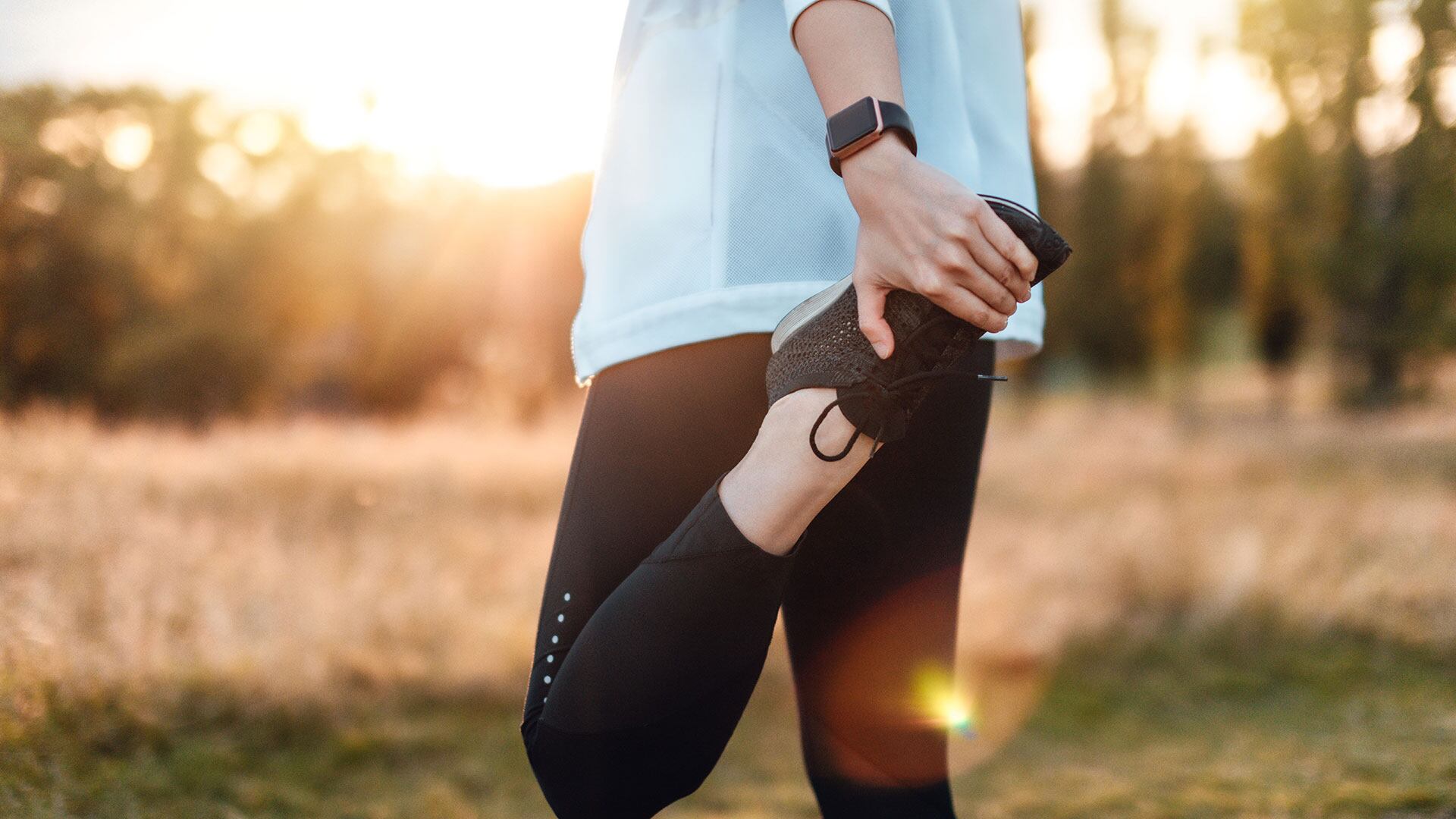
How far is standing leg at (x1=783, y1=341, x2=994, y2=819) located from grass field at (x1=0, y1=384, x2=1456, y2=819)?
156 cm

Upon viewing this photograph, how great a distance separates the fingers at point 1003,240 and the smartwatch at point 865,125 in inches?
5.0

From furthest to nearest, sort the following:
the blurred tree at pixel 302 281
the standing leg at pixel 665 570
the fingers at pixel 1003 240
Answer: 1. the blurred tree at pixel 302 281
2. the standing leg at pixel 665 570
3. the fingers at pixel 1003 240

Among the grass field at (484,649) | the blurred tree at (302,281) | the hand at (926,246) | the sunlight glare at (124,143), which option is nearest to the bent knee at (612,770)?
the hand at (926,246)

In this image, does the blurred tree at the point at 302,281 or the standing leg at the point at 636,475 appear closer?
the standing leg at the point at 636,475

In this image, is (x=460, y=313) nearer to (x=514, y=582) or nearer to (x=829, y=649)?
(x=514, y=582)

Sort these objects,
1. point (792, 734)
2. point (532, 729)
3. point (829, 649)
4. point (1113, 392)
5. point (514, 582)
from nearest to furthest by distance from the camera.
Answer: point (532, 729) → point (829, 649) → point (792, 734) → point (514, 582) → point (1113, 392)

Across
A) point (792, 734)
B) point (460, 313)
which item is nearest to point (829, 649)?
point (792, 734)

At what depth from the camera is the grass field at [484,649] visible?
98.9 inches

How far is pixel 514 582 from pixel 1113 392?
1523 centimetres

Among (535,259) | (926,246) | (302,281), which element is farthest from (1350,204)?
(302,281)

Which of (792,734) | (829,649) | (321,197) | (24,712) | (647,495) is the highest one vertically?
(321,197)

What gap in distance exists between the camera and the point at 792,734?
138 inches

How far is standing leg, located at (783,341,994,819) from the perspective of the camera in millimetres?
1135

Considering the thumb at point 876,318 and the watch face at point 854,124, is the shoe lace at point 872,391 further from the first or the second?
the watch face at point 854,124
